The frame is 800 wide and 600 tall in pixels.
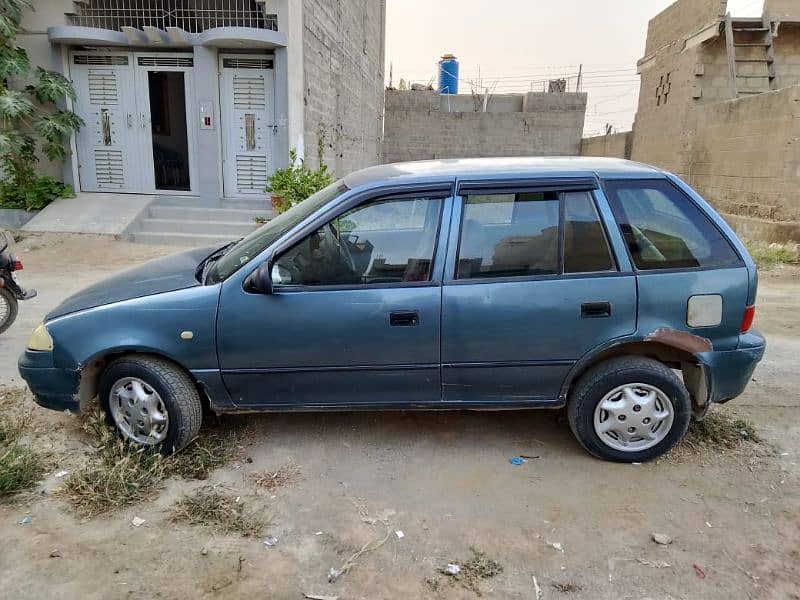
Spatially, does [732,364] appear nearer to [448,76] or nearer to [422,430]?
[422,430]

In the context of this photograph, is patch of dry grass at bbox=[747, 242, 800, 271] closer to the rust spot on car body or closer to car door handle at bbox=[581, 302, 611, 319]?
the rust spot on car body

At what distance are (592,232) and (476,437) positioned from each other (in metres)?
1.47

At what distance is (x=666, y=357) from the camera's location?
3406 mm

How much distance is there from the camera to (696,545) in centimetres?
277

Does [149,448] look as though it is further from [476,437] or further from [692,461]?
[692,461]

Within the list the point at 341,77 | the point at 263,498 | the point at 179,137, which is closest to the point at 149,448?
the point at 263,498

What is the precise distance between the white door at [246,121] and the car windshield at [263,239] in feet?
25.0

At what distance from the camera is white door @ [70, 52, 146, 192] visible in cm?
1070

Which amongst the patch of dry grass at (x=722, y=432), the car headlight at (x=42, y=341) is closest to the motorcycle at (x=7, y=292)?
the car headlight at (x=42, y=341)

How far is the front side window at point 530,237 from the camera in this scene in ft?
10.6

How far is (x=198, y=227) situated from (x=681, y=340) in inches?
350

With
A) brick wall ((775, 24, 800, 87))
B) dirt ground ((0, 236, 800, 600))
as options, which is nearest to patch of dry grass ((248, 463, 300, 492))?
dirt ground ((0, 236, 800, 600))

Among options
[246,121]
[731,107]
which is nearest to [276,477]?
[246,121]

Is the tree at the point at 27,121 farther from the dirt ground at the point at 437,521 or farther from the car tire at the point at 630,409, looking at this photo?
the car tire at the point at 630,409
